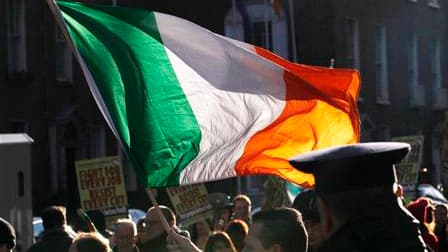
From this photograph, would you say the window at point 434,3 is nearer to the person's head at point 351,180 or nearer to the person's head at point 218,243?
the person's head at point 218,243

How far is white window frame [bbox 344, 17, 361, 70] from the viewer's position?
38.9m

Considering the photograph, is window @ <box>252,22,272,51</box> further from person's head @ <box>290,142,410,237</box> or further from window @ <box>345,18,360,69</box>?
person's head @ <box>290,142,410,237</box>

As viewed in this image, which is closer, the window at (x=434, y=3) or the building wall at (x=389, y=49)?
the building wall at (x=389, y=49)

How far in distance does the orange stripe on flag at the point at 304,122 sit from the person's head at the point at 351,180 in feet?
13.8

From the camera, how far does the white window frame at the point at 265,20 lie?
123 ft

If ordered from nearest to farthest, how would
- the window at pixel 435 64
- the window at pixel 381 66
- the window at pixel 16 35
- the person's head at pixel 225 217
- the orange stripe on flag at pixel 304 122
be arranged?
the orange stripe on flag at pixel 304 122
the person's head at pixel 225 217
the window at pixel 16 35
the window at pixel 381 66
the window at pixel 435 64

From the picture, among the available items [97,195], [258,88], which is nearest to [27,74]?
[97,195]

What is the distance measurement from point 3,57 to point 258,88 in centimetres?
2464

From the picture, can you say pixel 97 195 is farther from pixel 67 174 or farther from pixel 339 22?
pixel 339 22

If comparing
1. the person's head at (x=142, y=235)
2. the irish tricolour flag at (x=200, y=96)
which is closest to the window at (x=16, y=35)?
the person's head at (x=142, y=235)

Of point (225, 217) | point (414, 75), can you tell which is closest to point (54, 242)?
point (225, 217)

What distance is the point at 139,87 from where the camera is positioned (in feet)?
26.1

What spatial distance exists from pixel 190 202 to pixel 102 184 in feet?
5.92

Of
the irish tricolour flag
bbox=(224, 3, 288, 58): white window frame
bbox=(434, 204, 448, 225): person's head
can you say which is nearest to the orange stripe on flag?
the irish tricolour flag
